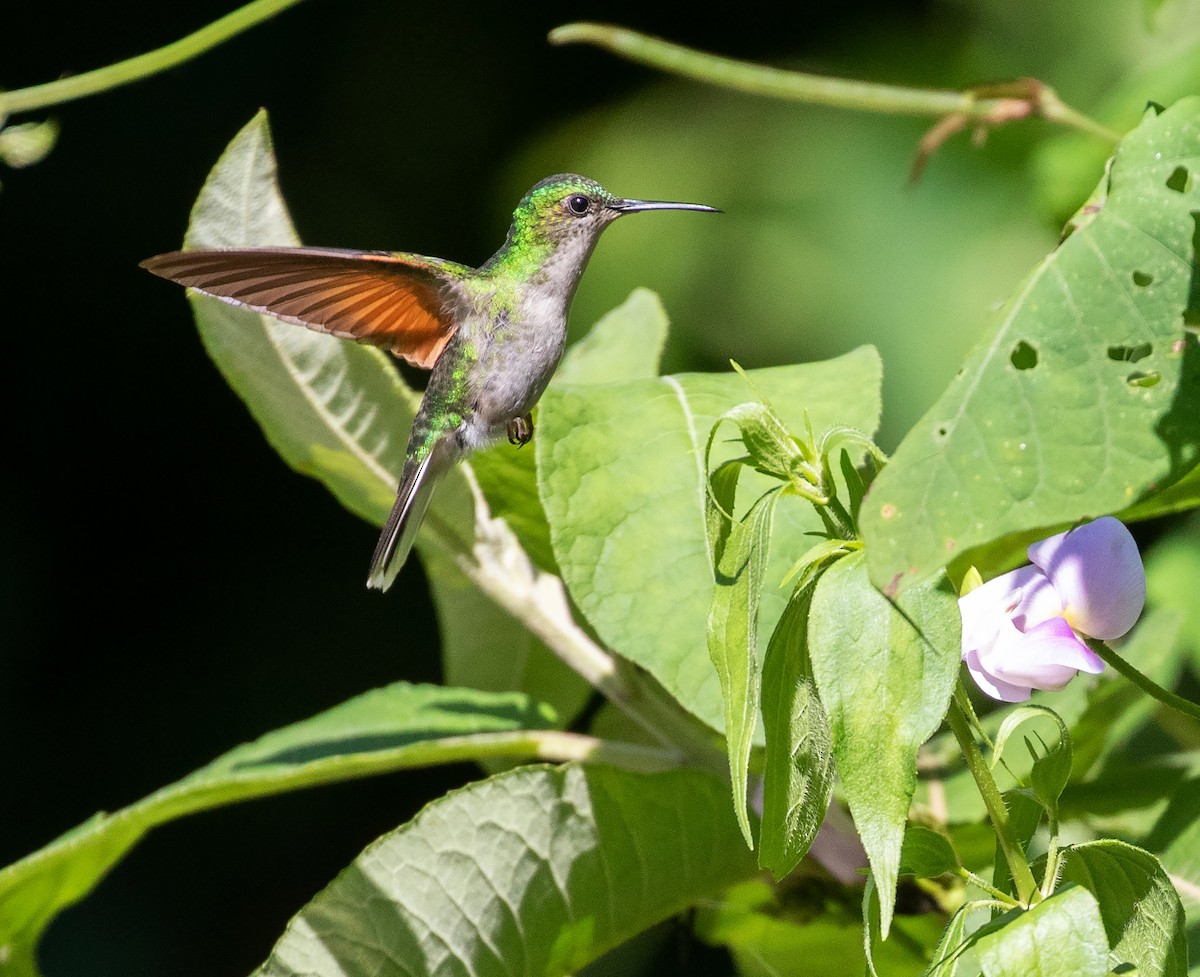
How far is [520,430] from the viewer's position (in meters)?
0.90

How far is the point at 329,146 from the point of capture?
7.64 feet

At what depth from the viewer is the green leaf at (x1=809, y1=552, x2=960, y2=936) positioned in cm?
46

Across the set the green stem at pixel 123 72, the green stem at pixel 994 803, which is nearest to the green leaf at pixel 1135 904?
the green stem at pixel 994 803

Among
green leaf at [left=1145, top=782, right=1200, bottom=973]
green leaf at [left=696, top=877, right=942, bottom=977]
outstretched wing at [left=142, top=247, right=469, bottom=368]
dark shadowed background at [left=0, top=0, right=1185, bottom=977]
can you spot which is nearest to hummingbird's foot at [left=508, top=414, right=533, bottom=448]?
outstretched wing at [left=142, top=247, right=469, bottom=368]

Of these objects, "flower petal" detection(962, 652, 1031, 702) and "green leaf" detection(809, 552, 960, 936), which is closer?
"green leaf" detection(809, 552, 960, 936)

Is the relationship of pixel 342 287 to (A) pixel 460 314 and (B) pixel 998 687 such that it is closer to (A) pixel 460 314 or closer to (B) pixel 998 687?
(A) pixel 460 314

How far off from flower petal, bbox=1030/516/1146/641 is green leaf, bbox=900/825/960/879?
0.11 m

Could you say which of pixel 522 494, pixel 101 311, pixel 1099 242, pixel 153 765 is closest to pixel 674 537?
pixel 522 494

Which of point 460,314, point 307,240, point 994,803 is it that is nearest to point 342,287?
point 460,314

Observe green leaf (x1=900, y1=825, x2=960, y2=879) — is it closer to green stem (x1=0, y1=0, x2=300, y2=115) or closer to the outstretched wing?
the outstretched wing

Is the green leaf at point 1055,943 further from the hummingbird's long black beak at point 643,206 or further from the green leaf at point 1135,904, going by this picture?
the hummingbird's long black beak at point 643,206

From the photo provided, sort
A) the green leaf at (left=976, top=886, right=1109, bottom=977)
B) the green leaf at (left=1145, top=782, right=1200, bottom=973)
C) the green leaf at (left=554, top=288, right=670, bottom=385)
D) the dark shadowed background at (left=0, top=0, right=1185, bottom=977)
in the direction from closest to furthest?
the green leaf at (left=976, top=886, right=1109, bottom=977) → the green leaf at (left=1145, top=782, right=1200, bottom=973) → the green leaf at (left=554, top=288, right=670, bottom=385) → the dark shadowed background at (left=0, top=0, right=1185, bottom=977)

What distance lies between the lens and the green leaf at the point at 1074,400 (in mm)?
452

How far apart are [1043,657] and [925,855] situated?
10 cm
